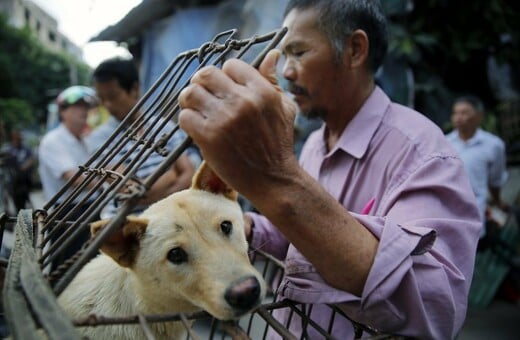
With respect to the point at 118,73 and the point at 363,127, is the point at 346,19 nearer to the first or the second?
the point at 363,127

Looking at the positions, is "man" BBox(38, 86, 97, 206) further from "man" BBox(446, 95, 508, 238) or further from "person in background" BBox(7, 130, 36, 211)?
"man" BBox(446, 95, 508, 238)

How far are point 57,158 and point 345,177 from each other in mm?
2984

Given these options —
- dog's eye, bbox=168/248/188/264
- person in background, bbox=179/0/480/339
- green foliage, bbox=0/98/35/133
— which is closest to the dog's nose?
person in background, bbox=179/0/480/339

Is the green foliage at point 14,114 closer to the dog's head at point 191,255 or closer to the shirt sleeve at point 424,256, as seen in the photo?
the dog's head at point 191,255

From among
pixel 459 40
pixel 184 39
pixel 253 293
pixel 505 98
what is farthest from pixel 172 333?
pixel 505 98

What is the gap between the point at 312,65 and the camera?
1.91 m

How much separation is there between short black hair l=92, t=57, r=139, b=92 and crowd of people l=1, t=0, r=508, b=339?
6.14 ft

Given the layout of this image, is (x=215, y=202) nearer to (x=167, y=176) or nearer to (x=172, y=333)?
(x=172, y=333)

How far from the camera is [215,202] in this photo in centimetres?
149

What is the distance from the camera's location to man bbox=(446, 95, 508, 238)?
5312mm

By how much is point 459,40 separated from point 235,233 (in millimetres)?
5737

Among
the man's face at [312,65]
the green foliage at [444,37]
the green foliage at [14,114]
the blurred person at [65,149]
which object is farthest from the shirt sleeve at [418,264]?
the green foliage at [14,114]

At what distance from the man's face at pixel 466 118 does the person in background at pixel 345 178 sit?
12.6 ft

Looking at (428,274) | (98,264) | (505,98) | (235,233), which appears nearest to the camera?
(428,274)
